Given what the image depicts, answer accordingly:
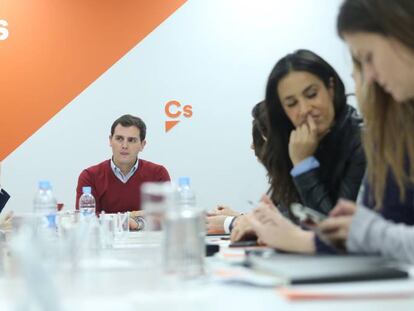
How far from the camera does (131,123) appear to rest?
155 inches

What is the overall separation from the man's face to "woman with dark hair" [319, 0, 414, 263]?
2559 mm

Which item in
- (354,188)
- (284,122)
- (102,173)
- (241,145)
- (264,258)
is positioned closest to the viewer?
(264,258)

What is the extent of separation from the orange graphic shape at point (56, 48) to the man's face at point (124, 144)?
50 centimetres

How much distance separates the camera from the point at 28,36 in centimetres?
416

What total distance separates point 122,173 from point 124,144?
211 mm

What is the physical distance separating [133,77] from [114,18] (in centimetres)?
46

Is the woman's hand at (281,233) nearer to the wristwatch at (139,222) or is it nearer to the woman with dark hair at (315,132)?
the woman with dark hair at (315,132)

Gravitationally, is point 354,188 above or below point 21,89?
below

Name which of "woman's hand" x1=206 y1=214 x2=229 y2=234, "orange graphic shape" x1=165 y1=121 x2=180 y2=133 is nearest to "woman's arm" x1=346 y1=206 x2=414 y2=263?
"woman's hand" x1=206 y1=214 x2=229 y2=234

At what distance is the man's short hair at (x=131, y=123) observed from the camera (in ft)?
12.9

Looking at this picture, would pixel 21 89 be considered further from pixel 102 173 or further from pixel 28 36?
pixel 102 173

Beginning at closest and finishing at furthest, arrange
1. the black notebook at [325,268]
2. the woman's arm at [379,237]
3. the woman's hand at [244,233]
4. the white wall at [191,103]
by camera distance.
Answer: the black notebook at [325,268], the woman's arm at [379,237], the woman's hand at [244,233], the white wall at [191,103]

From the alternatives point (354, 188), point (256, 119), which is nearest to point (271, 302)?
point (354, 188)

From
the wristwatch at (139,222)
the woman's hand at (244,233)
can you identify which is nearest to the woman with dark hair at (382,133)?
the woman's hand at (244,233)
